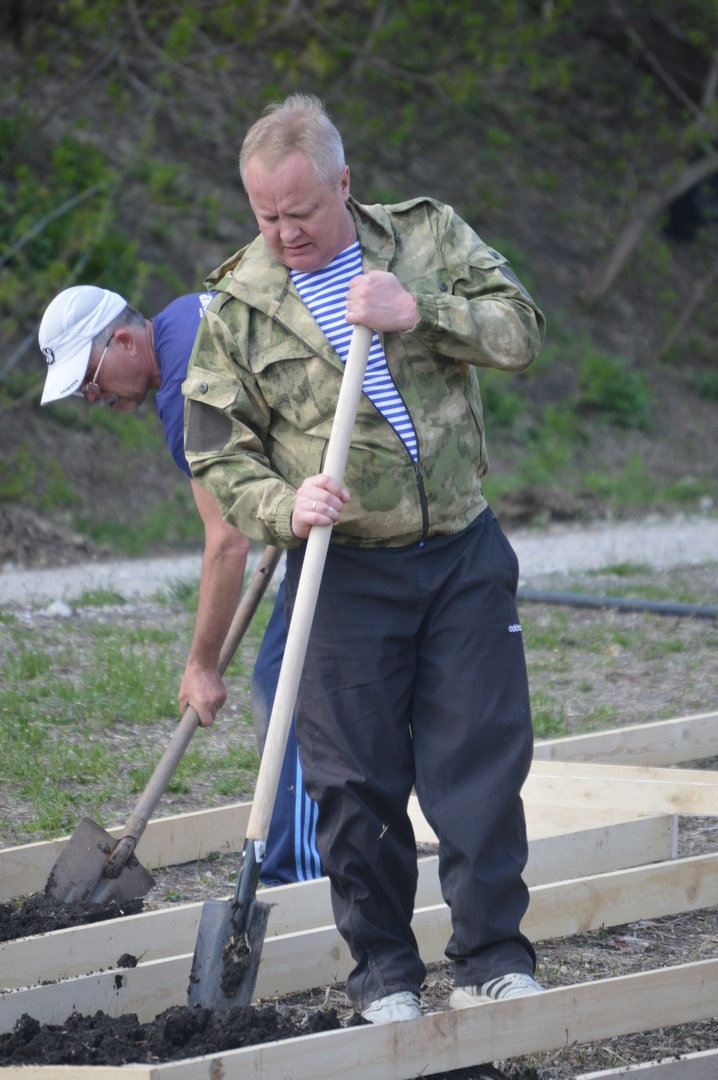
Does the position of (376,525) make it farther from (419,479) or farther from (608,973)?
(608,973)

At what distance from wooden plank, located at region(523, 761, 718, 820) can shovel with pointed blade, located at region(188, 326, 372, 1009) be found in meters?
1.61

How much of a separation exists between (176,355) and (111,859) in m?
1.46

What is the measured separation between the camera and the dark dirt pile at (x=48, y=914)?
3402 mm

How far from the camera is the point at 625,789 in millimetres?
4184

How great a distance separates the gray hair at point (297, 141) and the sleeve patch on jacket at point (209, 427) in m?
0.50

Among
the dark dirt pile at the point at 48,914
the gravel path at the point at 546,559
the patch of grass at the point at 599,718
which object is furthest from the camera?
the gravel path at the point at 546,559

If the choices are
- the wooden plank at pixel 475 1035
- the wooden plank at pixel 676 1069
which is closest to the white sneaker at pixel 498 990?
the wooden plank at pixel 475 1035

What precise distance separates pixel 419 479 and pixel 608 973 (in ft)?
4.89

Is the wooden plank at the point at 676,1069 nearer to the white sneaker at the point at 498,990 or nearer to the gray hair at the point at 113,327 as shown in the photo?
the white sneaker at the point at 498,990

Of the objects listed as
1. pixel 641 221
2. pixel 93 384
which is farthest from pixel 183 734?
pixel 641 221

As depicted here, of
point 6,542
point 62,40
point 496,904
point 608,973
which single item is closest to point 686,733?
point 608,973

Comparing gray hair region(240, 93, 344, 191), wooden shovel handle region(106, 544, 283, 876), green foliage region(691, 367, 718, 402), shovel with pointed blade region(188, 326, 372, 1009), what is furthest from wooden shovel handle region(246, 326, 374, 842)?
green foliage region(691, 367, 718, 402)

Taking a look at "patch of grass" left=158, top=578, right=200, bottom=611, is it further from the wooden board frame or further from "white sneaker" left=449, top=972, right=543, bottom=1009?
"white sneaker" left=449, top=972, right=543, bottom=1009

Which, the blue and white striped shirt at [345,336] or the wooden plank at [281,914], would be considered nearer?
the blue and white striped shirt at [345,336]
